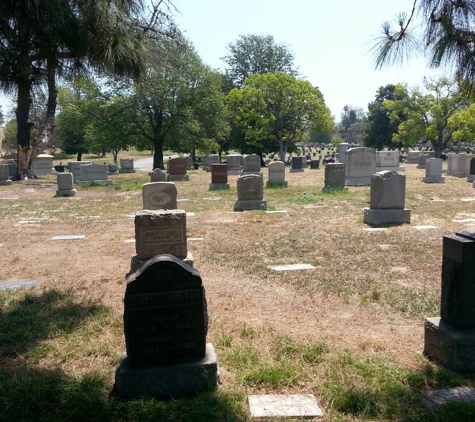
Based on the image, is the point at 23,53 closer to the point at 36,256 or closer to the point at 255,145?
the point at 36,256

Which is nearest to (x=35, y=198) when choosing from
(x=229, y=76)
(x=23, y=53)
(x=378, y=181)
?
(x=378, y=181)

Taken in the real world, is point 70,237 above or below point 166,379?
below

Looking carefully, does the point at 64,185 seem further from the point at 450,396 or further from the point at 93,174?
the point at 450,396

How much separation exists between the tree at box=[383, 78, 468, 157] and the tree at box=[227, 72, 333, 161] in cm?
824

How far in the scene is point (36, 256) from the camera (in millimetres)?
8805

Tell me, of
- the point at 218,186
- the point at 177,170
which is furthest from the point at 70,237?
the point at 177,170

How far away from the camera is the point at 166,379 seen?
3.65 meters

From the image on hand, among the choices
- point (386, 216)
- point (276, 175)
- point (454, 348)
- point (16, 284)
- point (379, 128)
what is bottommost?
point (16, 284)

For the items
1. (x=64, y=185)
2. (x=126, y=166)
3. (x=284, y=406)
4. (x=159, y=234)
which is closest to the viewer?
(x=284, y=406)

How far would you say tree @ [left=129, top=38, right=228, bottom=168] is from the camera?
29.4 meters

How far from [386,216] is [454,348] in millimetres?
7514

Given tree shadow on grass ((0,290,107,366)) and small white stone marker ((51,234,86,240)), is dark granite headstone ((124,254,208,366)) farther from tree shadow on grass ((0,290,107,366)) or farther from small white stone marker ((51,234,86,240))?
small white stone marker ((51,234,86,240))

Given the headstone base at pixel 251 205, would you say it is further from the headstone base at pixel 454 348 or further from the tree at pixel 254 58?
the tree at pixel 254 58

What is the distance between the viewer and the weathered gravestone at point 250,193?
14.0 meters
